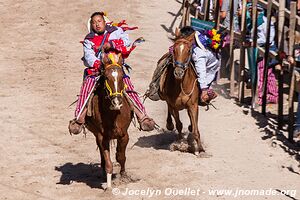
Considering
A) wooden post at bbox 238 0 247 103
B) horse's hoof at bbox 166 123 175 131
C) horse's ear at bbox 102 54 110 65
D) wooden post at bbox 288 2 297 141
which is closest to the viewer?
horse's ear at bbox 102 54 110 65

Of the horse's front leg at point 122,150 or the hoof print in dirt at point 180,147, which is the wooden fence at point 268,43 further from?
the horse's front leg at point 122,150

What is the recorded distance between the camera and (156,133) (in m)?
15.6

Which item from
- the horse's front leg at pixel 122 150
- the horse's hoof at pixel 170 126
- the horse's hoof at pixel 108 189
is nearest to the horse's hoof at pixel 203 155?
the horse's hoof at pixel 170 126

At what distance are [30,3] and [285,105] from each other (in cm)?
1057

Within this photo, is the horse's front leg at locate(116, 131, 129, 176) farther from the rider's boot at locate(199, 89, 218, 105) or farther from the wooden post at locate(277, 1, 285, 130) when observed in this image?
the wooden post at locate(277, 1, 285, 130)

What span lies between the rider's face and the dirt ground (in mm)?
2332

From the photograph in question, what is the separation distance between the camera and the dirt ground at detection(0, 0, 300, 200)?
12352mm

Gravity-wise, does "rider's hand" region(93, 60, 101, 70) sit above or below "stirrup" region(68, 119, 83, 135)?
above

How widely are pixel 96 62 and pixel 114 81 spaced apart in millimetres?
750

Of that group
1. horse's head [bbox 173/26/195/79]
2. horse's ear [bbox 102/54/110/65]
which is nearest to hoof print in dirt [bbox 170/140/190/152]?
horse's head [bbox 173/26/195/79]

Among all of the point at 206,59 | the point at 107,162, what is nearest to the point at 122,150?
the point at 107,162

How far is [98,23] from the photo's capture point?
39.8 feet

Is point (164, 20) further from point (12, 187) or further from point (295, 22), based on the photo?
point (12, 187)

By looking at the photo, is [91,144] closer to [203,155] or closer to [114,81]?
[203,155]
